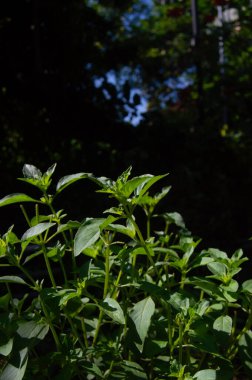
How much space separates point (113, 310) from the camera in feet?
3.69

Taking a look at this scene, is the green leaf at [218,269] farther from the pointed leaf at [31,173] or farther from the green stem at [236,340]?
the pointed leaf at [31,173]

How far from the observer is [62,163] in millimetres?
3508

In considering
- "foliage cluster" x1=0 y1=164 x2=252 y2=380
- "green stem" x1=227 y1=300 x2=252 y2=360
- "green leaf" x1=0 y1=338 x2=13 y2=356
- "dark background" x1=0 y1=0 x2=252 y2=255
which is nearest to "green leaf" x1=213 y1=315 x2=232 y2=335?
"foliage cluster" x1=0 y1=164 x2=252 y2=380

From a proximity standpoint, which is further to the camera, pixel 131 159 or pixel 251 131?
pixel 251 131

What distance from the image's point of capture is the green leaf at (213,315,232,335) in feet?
3.97

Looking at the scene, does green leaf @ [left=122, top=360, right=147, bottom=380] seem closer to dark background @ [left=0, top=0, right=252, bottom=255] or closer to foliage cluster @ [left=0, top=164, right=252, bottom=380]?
foliage cluster @ [left=0, top=164, right=252, bottom=380]

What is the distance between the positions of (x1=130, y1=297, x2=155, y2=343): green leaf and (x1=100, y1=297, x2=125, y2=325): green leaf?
0.23 ft

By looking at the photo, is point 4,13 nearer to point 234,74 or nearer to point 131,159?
point 131,159

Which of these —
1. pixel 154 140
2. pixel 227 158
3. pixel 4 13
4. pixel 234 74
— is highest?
pixel 4 13

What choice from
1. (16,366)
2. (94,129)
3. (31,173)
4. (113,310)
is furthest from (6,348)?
(94,129)

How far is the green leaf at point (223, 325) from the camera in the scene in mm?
1210

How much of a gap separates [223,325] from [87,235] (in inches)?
16.8

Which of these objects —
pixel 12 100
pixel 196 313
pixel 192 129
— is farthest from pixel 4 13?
pixel 196 313

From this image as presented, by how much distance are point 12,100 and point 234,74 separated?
255 cm
